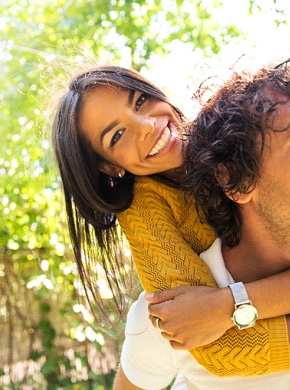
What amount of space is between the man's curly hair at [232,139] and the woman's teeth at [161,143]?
15 cm

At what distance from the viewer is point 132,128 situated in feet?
7.60

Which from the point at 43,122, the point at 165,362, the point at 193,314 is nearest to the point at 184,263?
the point at 193,314

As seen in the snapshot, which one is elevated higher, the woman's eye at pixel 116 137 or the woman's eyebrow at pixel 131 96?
the woman's eyebrow at pixel 131 96

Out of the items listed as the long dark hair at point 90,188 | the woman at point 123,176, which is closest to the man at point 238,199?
the woman at point 123,176

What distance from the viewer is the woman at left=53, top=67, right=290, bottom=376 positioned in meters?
2.18

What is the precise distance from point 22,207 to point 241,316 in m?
3.02

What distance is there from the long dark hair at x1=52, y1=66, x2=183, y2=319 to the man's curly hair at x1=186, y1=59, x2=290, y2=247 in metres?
0.32

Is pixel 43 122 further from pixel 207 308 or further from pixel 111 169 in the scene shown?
pixel 207 308

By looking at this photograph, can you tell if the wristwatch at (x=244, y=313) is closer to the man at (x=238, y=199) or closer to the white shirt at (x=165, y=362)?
the man at (x=238, y=199)

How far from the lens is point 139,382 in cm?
229

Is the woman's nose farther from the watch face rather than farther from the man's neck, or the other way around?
the watch face

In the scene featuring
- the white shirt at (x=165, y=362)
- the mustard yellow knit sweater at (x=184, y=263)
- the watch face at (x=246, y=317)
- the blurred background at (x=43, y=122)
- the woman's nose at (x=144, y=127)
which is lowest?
the blurred background at (x=43, y=122)

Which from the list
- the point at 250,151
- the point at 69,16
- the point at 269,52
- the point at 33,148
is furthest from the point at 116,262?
the point at 69,16

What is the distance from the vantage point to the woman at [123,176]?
2180 millimetres
